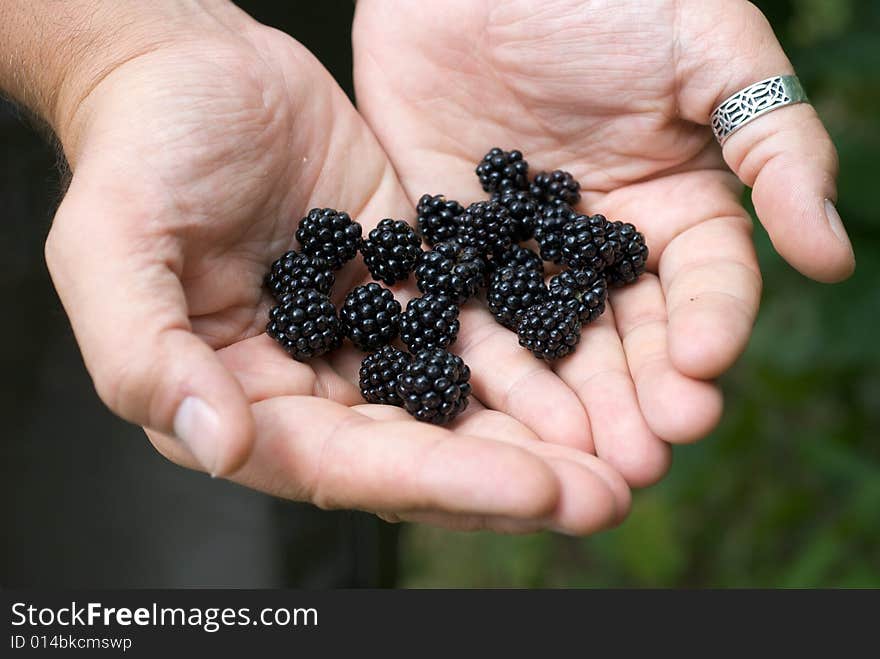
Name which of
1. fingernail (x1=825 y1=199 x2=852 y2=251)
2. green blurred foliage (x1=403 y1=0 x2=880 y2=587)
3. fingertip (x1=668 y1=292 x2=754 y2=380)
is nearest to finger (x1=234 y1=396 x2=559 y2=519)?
fingertip (x1=668 y1=292 x2=754 y2=380)

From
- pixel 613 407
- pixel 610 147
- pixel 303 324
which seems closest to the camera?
pixel 613 407

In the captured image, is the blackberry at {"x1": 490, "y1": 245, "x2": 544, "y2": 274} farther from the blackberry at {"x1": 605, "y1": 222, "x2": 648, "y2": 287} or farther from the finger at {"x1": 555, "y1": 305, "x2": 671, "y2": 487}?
the finger at {"x1": 555, "y1": 305, "x2": 671, "y2": 487}

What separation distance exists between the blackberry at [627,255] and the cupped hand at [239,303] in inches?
23.2

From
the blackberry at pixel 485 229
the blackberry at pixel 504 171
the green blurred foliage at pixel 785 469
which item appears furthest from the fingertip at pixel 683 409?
the green blurred foliage at pixel 785 469

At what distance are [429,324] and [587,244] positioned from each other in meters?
0.53

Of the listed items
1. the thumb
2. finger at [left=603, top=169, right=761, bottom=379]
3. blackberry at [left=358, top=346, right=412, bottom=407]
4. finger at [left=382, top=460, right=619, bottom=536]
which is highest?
the thumb

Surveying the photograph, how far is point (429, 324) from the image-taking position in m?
2.30

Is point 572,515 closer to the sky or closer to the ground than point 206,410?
closer to the ground

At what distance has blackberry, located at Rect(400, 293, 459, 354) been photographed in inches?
90.7

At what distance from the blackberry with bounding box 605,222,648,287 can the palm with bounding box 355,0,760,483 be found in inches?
1.9

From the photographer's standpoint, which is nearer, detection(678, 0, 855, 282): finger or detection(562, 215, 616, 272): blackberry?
detection(678, 0, 855, 282): finger

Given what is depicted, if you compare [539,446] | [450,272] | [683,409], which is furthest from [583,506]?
[450,272]

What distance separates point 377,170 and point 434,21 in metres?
0.59

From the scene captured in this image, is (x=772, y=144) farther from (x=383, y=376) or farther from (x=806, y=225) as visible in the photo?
(x=383, y=376)
